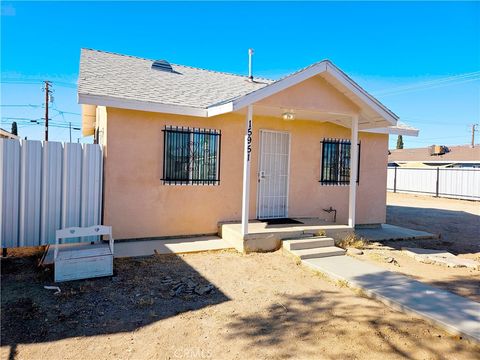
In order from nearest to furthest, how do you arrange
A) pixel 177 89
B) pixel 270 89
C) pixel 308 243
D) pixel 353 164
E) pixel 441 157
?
pixel 270 89 < pixel 308 243 < pixel 353 164 < pixel 177 89 < pixel 441 157

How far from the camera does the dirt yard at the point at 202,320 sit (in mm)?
3230

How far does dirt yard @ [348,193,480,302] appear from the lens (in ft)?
17.7

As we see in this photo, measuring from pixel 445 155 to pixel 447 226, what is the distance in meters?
26.2

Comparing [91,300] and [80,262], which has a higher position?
[80,262]

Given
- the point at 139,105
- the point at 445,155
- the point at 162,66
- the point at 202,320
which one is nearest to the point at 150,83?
the point at 139,105

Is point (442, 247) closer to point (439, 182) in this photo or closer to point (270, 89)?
point (270, 89)

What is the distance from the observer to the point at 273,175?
8445 mm

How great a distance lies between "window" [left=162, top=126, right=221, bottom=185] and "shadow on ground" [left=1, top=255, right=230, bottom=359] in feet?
7.82

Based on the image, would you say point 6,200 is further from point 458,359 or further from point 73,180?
point 458,359

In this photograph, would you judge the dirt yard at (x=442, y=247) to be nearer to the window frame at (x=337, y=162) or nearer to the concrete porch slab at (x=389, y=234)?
the concrete porch slab at (x=389, y=234)

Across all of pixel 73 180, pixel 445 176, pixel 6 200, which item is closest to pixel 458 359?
pixel 73 180

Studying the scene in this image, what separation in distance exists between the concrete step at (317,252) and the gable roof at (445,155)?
29.5m

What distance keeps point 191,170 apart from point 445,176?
2023 cm

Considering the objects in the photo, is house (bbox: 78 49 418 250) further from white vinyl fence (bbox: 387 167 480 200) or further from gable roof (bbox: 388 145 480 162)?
gable roof (bbox: 388 145 480 162)
